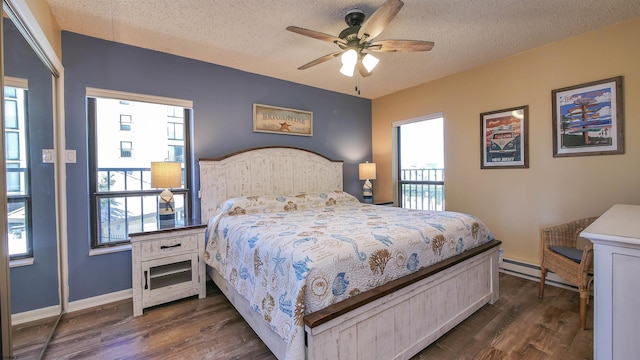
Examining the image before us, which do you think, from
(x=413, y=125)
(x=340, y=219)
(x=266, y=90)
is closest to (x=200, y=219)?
(x=340, y=219)

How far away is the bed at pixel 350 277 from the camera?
1343 millimetres

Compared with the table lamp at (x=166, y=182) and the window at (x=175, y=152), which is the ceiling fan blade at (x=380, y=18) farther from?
the window at (x=175, y=152)

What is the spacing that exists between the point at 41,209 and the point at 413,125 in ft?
14.6

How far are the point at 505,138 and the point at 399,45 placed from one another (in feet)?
6.48

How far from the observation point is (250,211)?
2.91m

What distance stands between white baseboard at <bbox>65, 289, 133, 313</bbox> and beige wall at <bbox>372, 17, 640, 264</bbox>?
405 cm

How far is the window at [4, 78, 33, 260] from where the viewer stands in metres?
1.42

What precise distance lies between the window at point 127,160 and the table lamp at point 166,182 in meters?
0.14

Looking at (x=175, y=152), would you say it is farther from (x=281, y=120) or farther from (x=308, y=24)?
(x=308, y=24)

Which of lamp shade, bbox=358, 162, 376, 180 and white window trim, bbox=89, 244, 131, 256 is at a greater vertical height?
lamp shade, bbox=358, 162, 376, 180

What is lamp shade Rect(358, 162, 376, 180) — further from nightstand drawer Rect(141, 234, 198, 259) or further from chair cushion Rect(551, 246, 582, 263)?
nightstand drawer Rect(141, 234, 198, 259)

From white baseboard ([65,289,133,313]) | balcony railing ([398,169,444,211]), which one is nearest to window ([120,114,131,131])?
white baseboard ([65,289,133,313])

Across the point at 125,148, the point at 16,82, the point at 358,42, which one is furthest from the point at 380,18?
the point at 125,148

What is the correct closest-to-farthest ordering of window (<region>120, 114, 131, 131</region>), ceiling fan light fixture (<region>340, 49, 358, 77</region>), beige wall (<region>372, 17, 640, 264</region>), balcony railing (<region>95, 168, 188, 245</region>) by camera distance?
1. ceiling fan light fixture (<region>340, 49, 358, 77</region>)
2. beige wall (<region>372, 17, 640, 264</region>)
3. balcony railing (<region>95, 168, 188, 245</region>)
4. window (<region>120, 114, 131, 131</region>)
